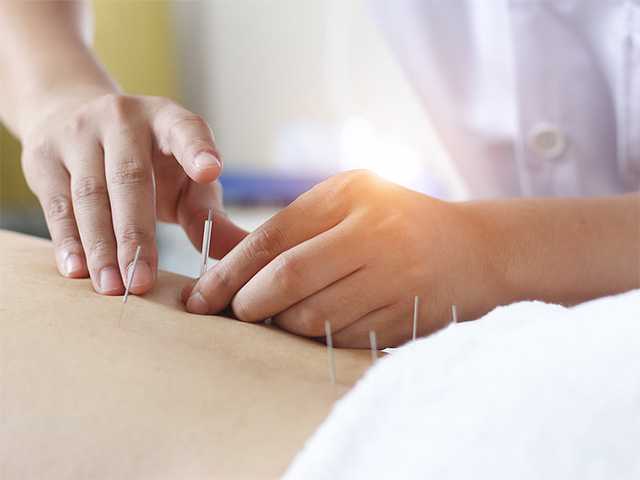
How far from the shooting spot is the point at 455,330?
604 millimetres

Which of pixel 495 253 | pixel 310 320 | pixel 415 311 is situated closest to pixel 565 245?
pixel 495 253

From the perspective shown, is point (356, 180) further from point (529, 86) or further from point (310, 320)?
point (529, 86)

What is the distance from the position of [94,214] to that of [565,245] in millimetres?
581

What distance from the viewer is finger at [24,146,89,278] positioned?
892mm

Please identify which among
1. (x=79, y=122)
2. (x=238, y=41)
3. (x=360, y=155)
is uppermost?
(x=79, y=122)

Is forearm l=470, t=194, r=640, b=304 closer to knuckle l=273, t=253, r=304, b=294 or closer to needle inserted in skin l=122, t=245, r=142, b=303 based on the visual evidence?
knuckle l=273, t=253, r=304, b=294

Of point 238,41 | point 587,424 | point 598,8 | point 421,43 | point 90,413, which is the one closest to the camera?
point 587,424

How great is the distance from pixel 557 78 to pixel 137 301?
0.87m

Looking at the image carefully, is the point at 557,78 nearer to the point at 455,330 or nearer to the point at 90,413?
the point at 455,330

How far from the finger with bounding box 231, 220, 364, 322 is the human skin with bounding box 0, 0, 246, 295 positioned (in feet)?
0.41

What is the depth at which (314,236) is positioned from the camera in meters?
0.84

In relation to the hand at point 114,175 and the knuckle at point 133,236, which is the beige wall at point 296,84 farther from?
the knuckle at point 133,236

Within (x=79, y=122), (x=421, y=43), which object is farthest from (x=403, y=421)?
(x=421, y=43)

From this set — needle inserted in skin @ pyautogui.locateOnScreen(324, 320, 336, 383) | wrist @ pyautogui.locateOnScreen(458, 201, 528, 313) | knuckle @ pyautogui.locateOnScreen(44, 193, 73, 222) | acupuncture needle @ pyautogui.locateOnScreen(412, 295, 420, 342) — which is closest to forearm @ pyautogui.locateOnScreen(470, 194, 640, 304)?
wrist @ pyautogui.locateOnScreen(458, 201, 528, 313)
